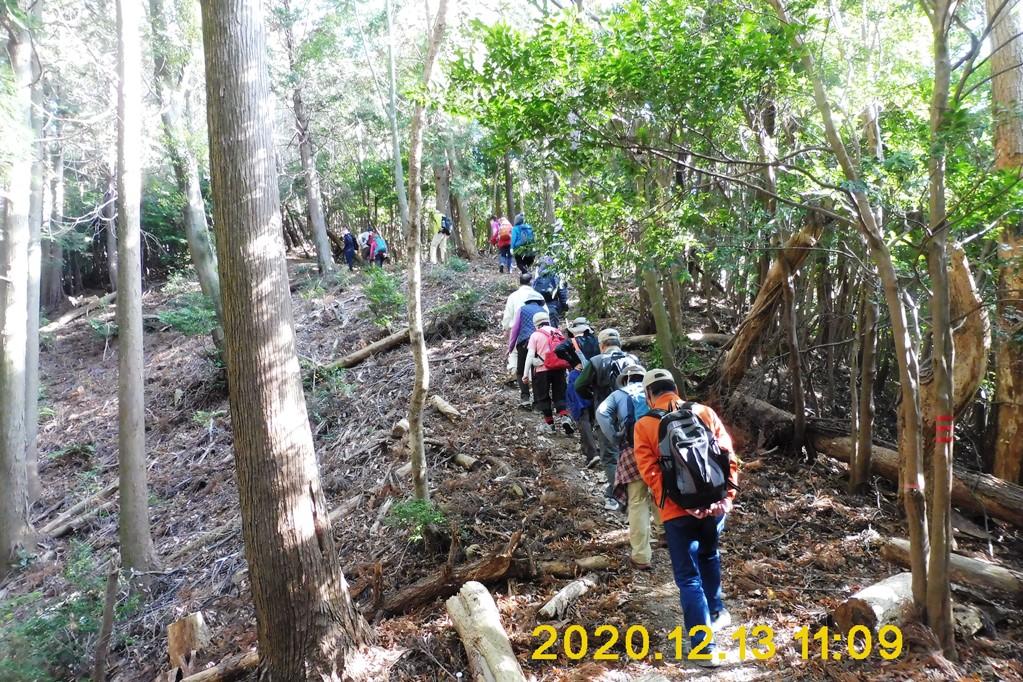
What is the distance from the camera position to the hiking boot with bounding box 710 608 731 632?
15.8ft

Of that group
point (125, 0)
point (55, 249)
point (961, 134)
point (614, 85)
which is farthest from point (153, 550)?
point (55, 249)

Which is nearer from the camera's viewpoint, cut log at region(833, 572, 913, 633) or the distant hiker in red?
cut log at region(833, 572, 913, 633)

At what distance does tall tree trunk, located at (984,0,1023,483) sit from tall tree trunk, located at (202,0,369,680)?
624 cm

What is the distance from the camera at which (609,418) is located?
5938mm

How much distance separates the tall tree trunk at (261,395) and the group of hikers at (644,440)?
237 centimetres

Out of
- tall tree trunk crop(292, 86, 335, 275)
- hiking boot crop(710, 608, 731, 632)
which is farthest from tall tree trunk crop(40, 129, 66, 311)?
hiking boot crop(710, 608, 731, 632)

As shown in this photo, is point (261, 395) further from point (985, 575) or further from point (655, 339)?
point (655, 339)

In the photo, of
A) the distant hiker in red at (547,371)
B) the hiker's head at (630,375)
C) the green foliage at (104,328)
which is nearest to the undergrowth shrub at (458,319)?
the distant hiker in red at (547,371)

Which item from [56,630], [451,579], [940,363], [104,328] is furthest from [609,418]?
[104,328]

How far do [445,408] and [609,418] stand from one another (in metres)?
4.16

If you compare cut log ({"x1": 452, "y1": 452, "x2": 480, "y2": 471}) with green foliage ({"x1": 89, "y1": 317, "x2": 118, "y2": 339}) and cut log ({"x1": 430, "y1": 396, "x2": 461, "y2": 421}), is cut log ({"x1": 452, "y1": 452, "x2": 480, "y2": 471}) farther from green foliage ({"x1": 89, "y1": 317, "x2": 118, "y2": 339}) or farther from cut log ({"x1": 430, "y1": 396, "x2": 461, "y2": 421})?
green foliage ({"x1": 89, "y1": 317, "x2": 118, "y2": 339})

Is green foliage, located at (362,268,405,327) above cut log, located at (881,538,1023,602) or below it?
above

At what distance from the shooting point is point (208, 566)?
8.10m
